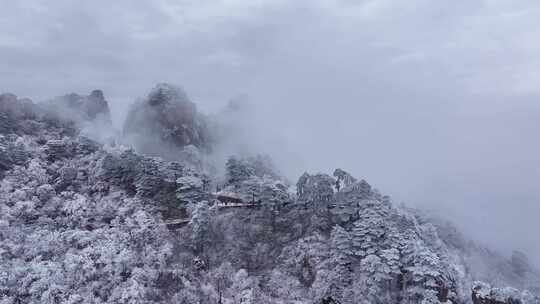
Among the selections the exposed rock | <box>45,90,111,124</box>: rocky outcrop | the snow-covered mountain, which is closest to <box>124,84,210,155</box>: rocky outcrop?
<box>45,90,111,124</box>: rocky outcrop

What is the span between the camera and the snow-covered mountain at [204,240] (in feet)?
206

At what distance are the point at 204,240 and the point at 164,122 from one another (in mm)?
67831

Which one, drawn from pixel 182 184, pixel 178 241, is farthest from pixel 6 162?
pixel 178 241

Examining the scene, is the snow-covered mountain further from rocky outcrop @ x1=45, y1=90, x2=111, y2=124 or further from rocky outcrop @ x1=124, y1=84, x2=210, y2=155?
rocky outcrop @ x1=124, y1=84, x2=210, y2=155

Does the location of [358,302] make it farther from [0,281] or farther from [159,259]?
[0,281]

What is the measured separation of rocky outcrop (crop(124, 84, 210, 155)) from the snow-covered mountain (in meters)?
26.1

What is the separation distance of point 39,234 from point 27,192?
15.8 metres

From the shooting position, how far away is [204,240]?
7462 cm

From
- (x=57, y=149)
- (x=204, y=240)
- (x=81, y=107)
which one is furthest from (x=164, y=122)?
(x=204, y=240)

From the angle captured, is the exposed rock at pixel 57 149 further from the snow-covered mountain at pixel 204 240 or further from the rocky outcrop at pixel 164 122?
the rocky outcrop at pixel 164 122

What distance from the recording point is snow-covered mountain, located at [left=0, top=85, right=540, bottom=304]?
62.7 meters

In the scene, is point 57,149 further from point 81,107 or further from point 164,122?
point 81,107

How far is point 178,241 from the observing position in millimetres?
75688

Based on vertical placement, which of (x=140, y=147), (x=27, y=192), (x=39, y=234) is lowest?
(x=39, y=234)
